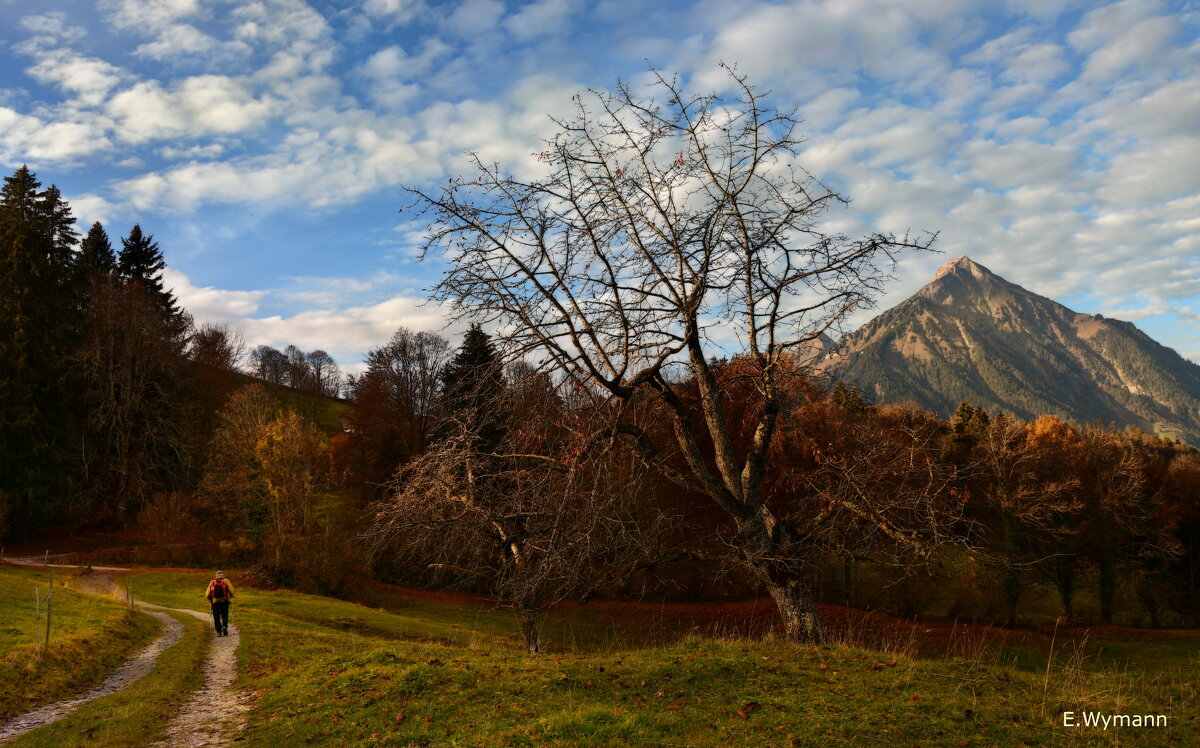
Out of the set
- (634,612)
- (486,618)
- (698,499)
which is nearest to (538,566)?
(698,499)

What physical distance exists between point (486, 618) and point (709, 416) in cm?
2776

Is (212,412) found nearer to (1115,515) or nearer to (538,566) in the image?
(538,566)

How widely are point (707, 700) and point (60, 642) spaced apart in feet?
47.4

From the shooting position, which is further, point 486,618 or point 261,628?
point 486,618

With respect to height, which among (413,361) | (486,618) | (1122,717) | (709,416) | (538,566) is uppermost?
(413,361)

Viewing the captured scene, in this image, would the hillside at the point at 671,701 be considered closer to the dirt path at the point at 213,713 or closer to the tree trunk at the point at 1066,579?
the dirt path at the point at 213,713

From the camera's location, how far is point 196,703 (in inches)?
422

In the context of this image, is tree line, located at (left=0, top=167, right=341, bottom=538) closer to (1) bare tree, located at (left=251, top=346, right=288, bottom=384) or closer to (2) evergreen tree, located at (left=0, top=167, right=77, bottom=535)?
(2) evergreen tree, located at (left=0, top=167, right=77, bottom=535)

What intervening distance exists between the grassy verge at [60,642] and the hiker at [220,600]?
5.44 ft

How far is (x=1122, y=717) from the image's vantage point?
19.6 feet

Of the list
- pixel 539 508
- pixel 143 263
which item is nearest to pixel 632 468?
pixel 539 508

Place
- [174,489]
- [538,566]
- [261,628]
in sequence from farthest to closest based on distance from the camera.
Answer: [174,489] < [261,628] < [538,566]

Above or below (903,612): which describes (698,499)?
above

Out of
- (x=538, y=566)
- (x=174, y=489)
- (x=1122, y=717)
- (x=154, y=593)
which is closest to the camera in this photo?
(x=1122, y=717)
